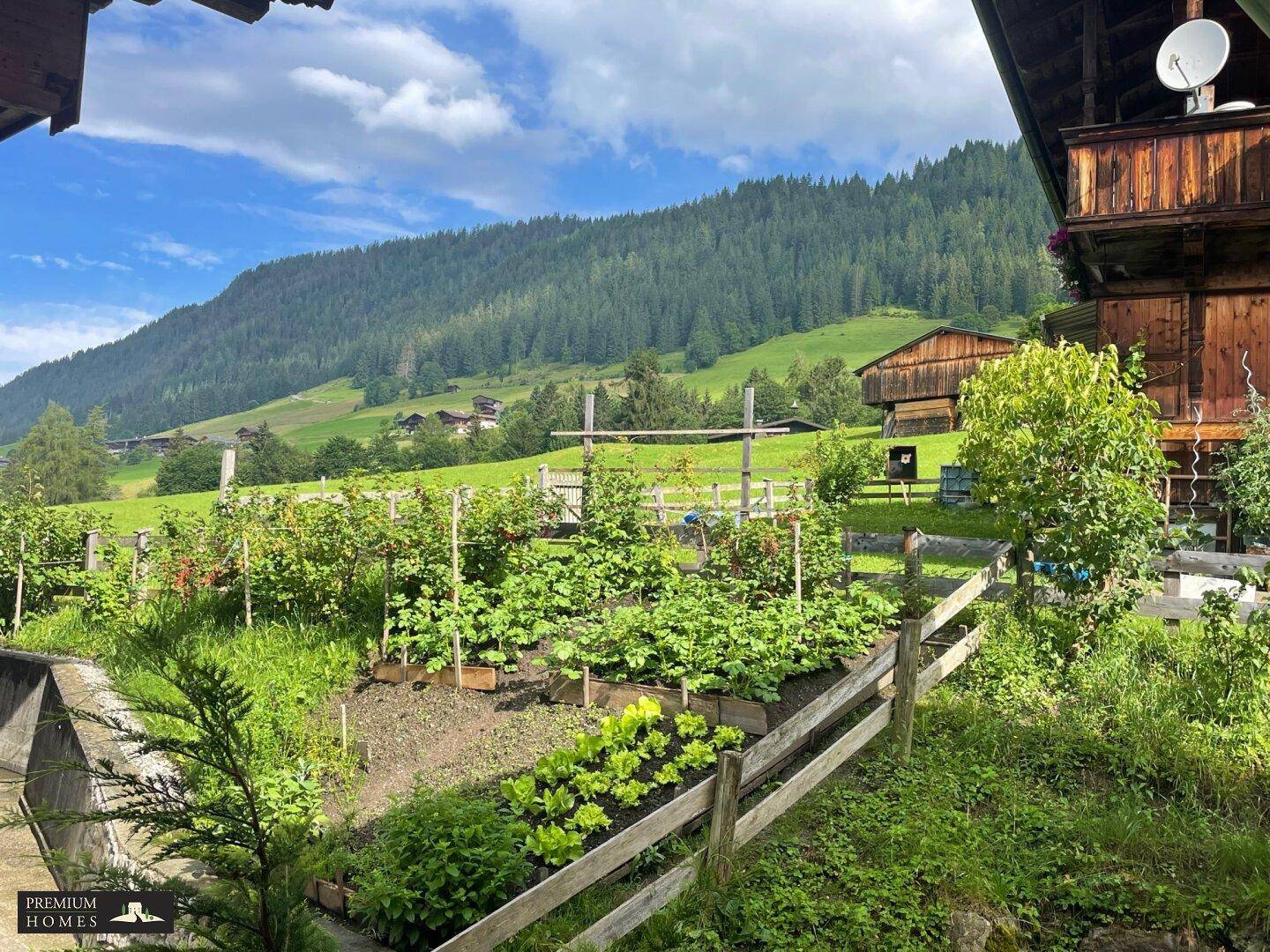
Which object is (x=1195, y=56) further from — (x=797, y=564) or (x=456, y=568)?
(x=456, y=568)

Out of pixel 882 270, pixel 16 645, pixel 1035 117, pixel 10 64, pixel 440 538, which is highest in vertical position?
pixel 882 270

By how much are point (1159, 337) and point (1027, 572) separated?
6.42m

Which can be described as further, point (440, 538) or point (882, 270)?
point (882, 270)

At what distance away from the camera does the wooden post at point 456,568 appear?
9000mm

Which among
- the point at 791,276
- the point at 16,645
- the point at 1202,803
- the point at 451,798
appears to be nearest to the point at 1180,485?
the point at 1202,803

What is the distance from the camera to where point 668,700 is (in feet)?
25.6

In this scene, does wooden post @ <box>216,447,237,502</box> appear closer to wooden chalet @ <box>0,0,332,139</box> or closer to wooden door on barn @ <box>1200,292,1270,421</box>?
wooden chalet @ <box>0,0,332,139</box>

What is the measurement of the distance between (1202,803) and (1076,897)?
6.01 ft

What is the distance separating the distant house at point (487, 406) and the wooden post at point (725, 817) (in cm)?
12331

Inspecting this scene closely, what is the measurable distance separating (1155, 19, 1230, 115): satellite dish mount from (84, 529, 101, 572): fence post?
16588 millimetres

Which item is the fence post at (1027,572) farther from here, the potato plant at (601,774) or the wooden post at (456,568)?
the wooden post at (456,568)

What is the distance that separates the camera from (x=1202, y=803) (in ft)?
20.0

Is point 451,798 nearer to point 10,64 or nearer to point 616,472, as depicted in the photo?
point 10,64

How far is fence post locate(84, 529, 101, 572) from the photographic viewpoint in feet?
45.4
